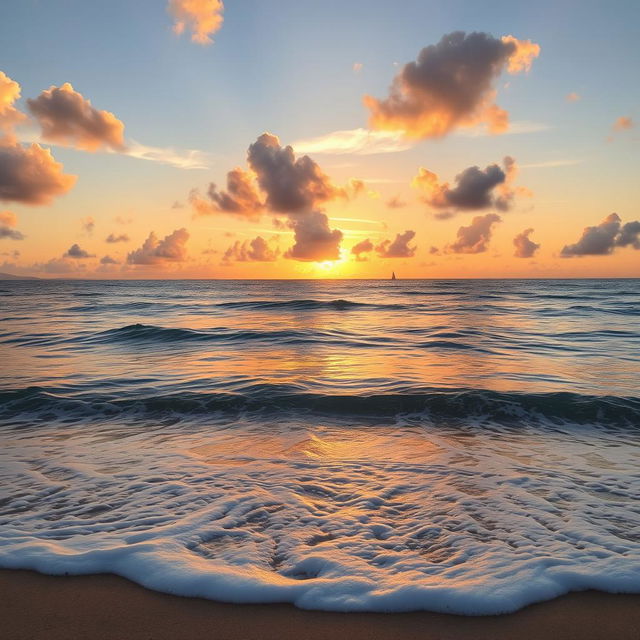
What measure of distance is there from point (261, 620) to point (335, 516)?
140 centimetres

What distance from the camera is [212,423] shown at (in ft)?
23.7

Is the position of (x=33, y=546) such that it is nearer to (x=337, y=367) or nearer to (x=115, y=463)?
(x=115, y=463)

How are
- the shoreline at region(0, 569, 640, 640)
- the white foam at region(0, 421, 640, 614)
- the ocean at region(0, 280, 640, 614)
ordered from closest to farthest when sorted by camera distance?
the shoreline at region(0, 569, 640, 640) → the white foam at region(0, 421, 640, 614) → the ocean at region(0, 280, 640, 614)

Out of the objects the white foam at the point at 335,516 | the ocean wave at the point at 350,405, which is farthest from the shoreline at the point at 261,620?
the ocean wave at the point at 350,405

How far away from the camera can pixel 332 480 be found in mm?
4758

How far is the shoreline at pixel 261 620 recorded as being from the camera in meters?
2.51

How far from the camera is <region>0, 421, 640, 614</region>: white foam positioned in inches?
116

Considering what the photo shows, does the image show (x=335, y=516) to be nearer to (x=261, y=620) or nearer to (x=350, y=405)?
(x=261, y=620)

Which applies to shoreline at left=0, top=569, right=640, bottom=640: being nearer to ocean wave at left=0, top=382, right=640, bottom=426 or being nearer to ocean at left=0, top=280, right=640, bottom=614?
ocean at left=0, top=280, right=640, bottom=614

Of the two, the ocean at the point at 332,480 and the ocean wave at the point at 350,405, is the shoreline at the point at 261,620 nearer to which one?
the ocean at the point at 332,480

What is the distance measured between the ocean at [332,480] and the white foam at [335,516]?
0.02m

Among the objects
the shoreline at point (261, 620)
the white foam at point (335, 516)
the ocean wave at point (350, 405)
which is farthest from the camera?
the ocean wave at point (350, 405)

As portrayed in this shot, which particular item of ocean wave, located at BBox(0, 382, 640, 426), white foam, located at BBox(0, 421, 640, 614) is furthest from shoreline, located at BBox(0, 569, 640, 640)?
ocean wave, located at BBox(0, 382, 640, 426)

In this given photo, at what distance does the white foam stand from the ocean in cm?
2
